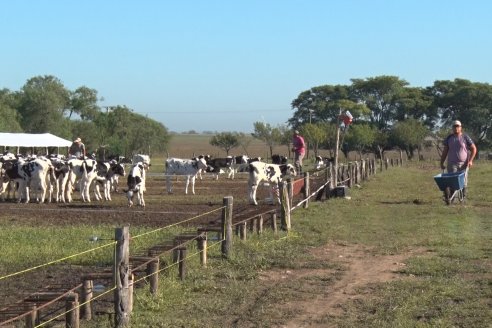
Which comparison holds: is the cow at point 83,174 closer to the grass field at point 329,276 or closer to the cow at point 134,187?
the cow at point 134,187

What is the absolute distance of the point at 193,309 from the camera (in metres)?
9.24

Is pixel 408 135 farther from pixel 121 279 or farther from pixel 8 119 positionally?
pixel 121 279

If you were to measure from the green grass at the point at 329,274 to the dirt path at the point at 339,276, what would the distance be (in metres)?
0.11

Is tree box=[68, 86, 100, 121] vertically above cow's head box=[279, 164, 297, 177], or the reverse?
tree box=[68, 86, 100, 121]

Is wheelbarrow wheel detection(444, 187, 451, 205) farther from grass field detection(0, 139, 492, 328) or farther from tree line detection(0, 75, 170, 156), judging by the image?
tree line detection(0, 75, 170, 156)

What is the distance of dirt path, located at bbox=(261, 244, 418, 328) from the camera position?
9.16 m

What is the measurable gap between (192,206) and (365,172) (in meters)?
15.7

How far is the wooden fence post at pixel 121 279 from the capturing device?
8367 millimetres

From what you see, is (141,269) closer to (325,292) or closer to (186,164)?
(325,292)

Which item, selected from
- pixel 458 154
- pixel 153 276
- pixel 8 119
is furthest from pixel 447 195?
pixel 8 119

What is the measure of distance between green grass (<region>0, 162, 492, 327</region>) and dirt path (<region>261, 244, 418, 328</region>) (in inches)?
4.2

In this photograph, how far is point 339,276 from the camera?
1148cm

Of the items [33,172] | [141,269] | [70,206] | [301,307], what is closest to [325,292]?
[301,307]

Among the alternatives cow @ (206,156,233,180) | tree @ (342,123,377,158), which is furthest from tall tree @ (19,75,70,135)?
cow @ (206,156,233,180)
